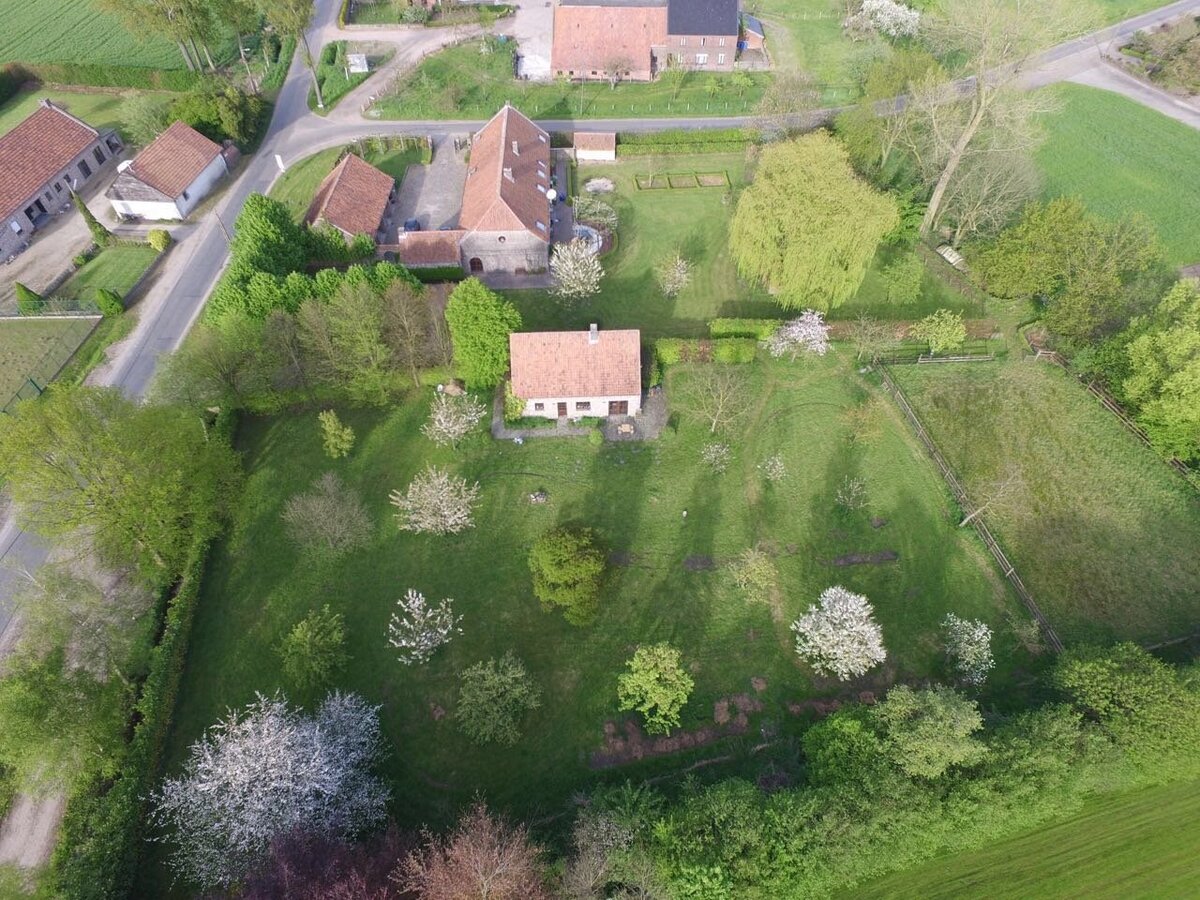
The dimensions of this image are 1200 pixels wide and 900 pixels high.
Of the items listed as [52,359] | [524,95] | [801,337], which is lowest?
[52,359]

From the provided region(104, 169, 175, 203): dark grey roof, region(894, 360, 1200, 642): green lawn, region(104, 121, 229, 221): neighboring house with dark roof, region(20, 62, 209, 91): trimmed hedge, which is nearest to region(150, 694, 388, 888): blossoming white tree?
region(894, 360, 1200, 642): green lawn

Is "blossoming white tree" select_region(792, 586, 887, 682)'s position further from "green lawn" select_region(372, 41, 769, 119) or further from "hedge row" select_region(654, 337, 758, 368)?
"green lawn" select_region(372, 41, 769, 119)

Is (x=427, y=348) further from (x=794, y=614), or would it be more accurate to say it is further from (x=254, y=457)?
(x=794, y=614)

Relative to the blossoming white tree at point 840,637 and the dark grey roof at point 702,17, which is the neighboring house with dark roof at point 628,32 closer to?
the dark grey roof at point 702,17

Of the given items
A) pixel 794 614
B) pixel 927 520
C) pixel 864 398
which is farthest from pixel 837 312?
pixel 794 614

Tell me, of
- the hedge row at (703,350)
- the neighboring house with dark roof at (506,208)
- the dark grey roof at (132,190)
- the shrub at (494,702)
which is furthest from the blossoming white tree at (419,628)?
the dark grey roof at (132,190)

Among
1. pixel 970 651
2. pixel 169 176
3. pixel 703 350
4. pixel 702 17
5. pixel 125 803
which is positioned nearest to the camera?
pixel 125 803

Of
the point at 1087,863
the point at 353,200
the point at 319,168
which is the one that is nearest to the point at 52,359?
the point at 353,200

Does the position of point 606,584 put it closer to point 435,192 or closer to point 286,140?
point 435,192
